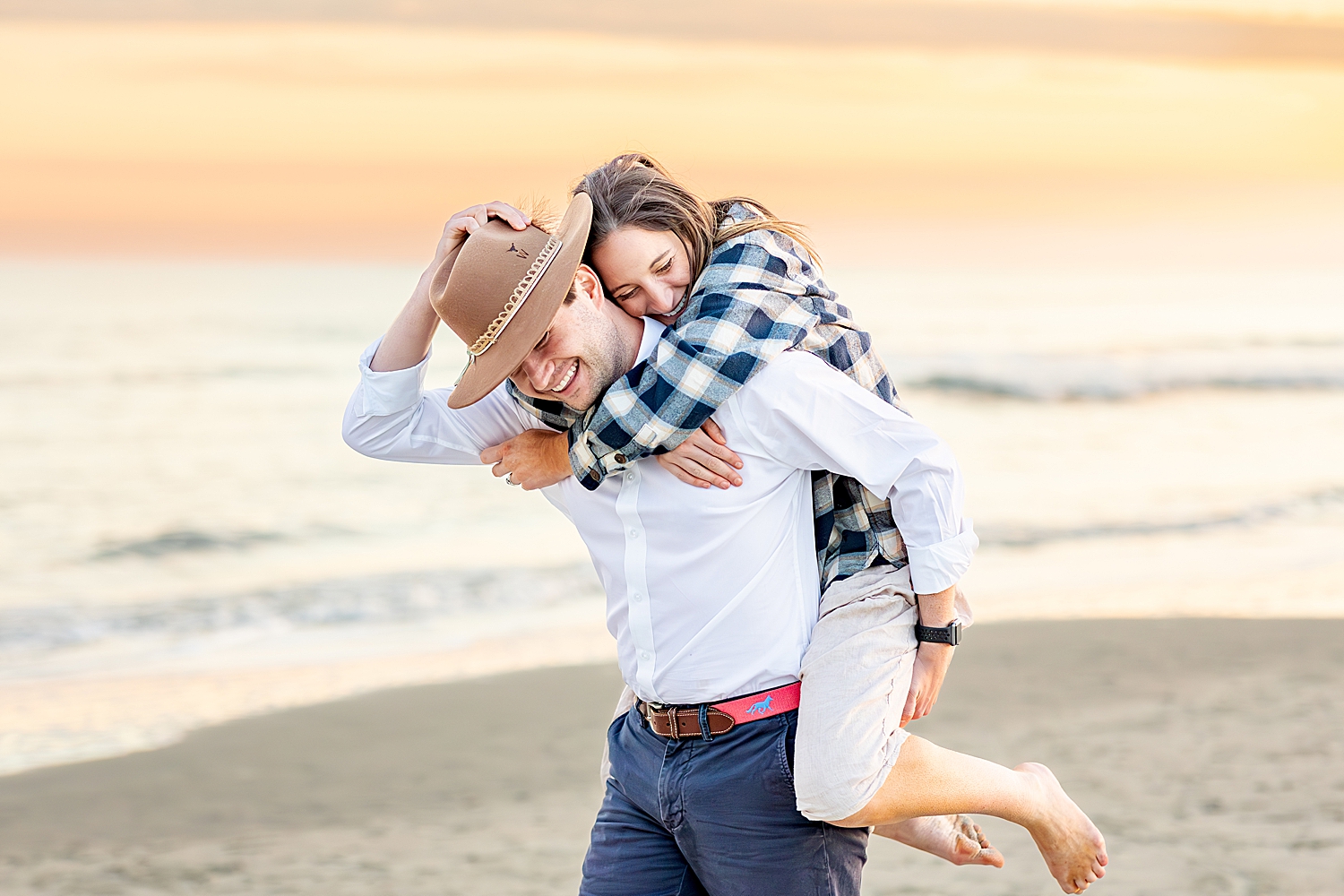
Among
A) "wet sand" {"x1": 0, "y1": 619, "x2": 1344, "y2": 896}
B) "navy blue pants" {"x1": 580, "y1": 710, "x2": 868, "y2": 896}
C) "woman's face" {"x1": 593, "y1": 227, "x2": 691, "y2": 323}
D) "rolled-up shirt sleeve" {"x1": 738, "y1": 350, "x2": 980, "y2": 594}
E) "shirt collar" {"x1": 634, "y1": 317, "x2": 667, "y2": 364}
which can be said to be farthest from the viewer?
"wet sand" {"x1": 0, "y1": 619, "x2": 1344, "y2": 896}

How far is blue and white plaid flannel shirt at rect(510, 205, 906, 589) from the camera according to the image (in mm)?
2137

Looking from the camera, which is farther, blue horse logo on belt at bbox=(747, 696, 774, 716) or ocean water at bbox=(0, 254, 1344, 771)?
ocean water at bbox=(0, 254, 1344, 771)

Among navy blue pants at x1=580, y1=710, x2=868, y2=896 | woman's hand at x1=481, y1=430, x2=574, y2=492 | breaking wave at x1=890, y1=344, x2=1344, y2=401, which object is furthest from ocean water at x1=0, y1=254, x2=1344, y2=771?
navy blue pants at x1=580, y1=710, x2=868, y2=896

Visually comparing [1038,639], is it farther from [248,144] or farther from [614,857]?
[248,144]

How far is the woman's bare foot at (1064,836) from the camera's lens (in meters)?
2.49

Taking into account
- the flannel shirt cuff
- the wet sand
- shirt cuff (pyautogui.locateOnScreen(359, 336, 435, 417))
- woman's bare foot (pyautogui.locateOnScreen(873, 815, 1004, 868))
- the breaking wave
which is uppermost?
shirt cuff (pyautogui.locateOnScreen(359, 336, 435, 417))

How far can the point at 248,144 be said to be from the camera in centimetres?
2659

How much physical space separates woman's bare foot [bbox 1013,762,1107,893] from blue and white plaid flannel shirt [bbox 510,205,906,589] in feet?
2.06

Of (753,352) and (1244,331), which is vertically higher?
(753,352)

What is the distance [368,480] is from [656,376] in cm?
1088

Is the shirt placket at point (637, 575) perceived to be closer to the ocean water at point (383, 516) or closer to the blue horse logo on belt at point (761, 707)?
the blue horse logo on belt at point (761, 707)

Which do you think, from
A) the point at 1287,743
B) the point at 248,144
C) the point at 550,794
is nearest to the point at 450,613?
the point at 550,794

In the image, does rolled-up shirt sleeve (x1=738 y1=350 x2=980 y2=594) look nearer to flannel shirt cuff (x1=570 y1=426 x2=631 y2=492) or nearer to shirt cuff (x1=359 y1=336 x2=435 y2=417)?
flannel shirt cuff (x1=570 y1=426 x2=631 y2=492)

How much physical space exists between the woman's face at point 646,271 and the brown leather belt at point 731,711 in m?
0.76
